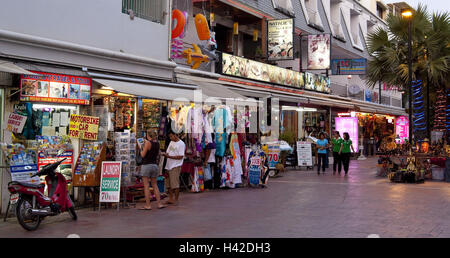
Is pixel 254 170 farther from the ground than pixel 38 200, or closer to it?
farther from the ground

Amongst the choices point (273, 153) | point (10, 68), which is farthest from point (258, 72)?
point (10, 68)

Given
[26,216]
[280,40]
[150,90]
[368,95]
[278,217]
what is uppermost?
[280,40]

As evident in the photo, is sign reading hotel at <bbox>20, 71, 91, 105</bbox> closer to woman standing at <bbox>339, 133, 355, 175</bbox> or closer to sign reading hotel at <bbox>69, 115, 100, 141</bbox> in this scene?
sign reading hotel at <bbox>69, 115, 100, 141</bbox>

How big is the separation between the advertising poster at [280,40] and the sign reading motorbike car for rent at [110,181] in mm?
14325

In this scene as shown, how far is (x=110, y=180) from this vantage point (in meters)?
10.7

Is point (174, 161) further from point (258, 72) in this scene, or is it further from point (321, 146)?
point (258, 72)

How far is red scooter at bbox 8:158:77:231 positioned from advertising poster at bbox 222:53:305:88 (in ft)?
38.8

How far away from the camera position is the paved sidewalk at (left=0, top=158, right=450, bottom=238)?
8.26 meters

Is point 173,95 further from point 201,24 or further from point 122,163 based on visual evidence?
point 201,24

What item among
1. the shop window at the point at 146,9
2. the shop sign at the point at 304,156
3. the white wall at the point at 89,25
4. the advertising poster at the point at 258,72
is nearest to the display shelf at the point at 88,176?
the white wall at the point at 89,25

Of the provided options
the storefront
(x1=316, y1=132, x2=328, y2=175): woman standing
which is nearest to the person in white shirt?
(x1=316, y1=132, x2=328, y2=175): woman standing

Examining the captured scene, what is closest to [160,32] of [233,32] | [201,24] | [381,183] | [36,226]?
[201,24]

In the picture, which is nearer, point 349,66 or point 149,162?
point 149,162

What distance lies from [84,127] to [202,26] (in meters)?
8.16
